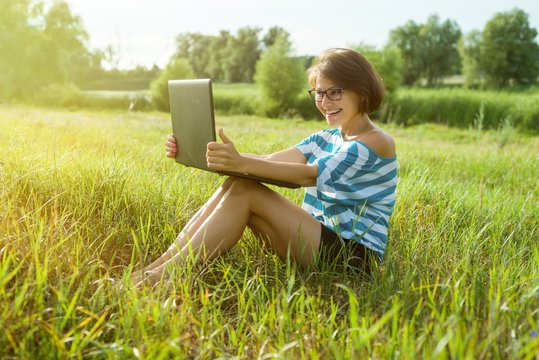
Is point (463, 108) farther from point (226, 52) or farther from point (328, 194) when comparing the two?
point (226, 52)

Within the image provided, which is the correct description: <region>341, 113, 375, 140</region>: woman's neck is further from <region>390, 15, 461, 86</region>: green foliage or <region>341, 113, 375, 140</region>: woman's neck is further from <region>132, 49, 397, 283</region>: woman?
<region>390, 15, 461, 86</region>: green foliage

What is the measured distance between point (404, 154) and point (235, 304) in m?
4.88

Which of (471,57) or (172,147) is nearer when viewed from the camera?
(172,147)

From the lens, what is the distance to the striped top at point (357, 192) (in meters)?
2.46

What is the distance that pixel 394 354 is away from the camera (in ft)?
5.42

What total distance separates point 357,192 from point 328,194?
0.43 feet

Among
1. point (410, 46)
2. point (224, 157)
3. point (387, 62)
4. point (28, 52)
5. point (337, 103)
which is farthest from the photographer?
point (410, 46)

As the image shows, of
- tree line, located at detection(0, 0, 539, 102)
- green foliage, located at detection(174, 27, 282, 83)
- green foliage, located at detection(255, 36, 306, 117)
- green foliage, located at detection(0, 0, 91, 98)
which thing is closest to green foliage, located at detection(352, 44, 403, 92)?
tree line, located at detection(0, 0, 539, 102)

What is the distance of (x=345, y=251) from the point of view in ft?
8.03

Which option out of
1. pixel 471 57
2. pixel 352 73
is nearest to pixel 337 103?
pixel 352 73

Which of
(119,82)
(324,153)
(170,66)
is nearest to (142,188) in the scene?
(324,153)

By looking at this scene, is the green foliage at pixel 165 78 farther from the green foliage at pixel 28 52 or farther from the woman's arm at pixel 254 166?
the woman's arm at pixel 254 166

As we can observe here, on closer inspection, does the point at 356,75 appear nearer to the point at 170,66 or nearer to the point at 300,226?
the point at 300,226

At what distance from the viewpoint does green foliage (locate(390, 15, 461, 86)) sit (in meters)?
45.0
